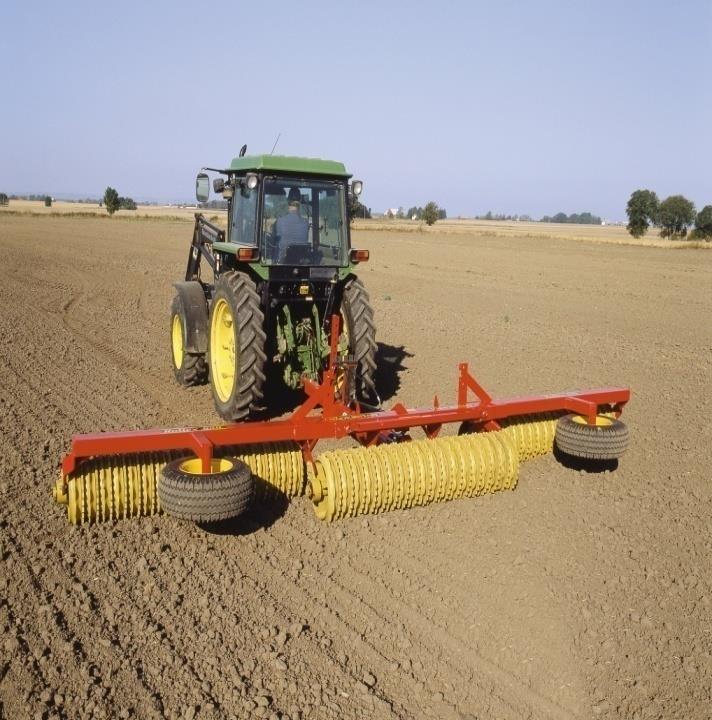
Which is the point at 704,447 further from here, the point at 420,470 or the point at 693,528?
the point at 420,470

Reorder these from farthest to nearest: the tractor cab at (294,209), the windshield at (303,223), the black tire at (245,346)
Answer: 1. the windshield at (303,223)
2. the tractor cab at (294,209)
3. the black tire at (245,346)

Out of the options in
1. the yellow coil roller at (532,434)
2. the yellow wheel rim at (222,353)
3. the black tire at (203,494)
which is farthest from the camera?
the yellow wheel rim at (222,353)

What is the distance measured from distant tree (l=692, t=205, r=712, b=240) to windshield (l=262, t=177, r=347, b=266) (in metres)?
53.9

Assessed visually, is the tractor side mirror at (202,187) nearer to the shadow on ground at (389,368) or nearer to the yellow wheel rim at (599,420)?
the shadow on ground at (389,368)

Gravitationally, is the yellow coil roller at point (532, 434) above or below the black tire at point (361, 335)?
below

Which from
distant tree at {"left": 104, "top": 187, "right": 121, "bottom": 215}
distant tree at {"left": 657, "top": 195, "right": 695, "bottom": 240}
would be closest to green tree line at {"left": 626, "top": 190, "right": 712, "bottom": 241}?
distant tree at {"left": 657, "top": 195, "right": 695, "bottom": 240}

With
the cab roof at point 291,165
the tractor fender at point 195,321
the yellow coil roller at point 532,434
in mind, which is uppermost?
the cab roof at point 291,165

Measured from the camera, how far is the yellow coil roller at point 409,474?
15.6 ft

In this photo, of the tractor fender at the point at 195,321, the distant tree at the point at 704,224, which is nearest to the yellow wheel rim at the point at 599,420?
the tractor fender at the point at 195,321

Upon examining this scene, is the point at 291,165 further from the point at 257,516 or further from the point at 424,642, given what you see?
the point at 424,642

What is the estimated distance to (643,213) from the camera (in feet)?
209

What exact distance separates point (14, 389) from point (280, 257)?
3049mm

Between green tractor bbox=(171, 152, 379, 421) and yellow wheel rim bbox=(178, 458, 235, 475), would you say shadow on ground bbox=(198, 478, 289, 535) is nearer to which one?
yellow wheel rim bbox=(178, 458, 235, 475)

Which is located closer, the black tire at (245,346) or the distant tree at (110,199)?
the black tire at (245,346)
